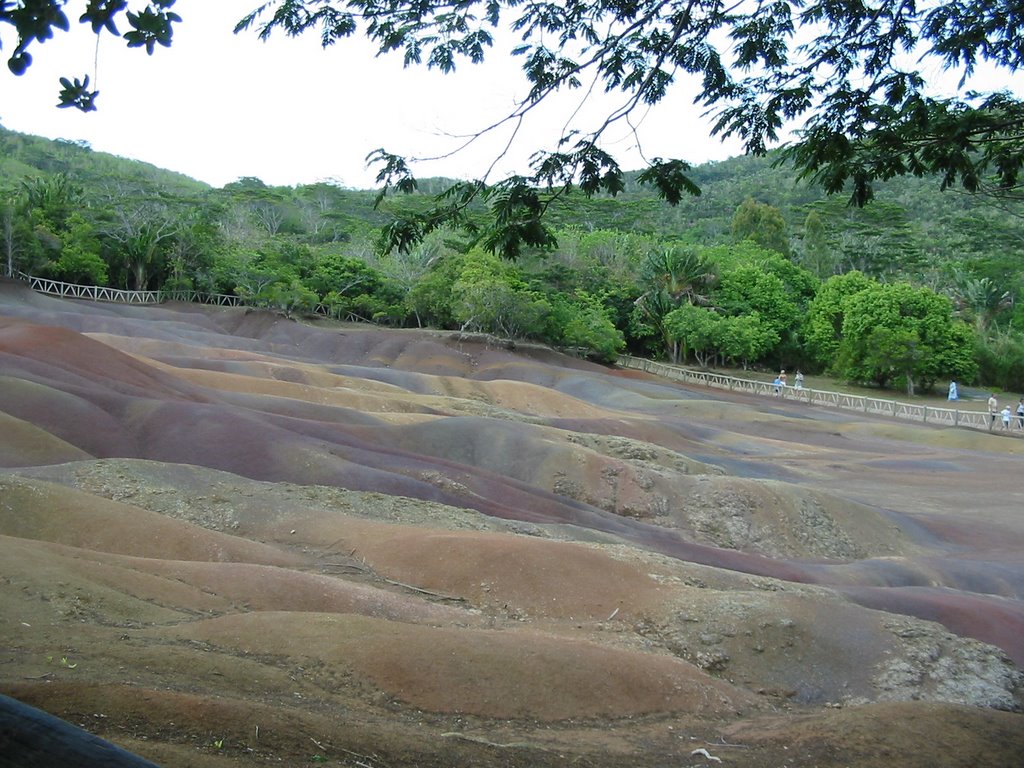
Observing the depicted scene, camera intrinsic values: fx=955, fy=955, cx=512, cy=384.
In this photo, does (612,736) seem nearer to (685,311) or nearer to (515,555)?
(515,555)

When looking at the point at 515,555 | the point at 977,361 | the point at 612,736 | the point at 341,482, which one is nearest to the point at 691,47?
the point at 612,736

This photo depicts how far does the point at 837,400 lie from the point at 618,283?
71.2 feet

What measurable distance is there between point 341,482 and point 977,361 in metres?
55.4

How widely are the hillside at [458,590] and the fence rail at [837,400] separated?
48.5 feet

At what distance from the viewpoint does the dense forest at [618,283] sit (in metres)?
60.0

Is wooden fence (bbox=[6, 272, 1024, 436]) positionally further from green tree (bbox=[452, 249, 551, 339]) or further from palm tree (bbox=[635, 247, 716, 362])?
green tree (bbox=[452, 249, 551, 339])

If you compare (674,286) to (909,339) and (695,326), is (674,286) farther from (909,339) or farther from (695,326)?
(909,339)

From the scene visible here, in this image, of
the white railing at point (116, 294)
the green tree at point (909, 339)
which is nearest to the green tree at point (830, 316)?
the green tree at point (909, 339)

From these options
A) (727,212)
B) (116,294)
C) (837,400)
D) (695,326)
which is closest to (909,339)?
(837,400)

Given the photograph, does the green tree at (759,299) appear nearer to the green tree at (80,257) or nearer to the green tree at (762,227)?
the green tree at (762,227)

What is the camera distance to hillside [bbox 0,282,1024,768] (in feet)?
27.7

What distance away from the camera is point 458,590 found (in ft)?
48.4

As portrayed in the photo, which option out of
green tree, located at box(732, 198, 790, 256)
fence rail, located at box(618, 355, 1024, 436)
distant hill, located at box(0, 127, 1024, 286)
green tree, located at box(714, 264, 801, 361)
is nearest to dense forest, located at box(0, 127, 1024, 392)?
green tree, located at box(714, 264, 801, 361)

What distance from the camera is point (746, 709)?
11609 millimetres
